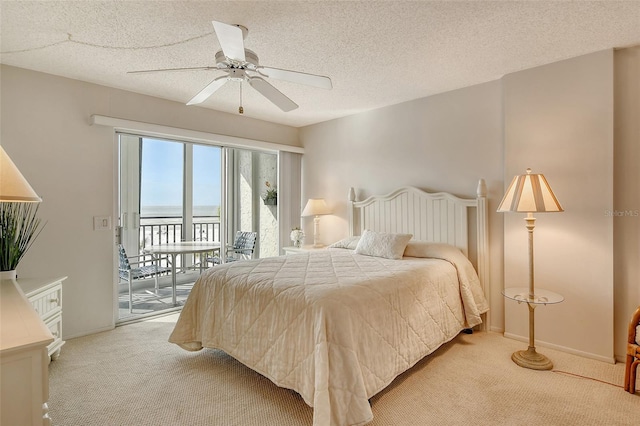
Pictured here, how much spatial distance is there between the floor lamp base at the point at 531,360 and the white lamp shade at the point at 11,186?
320 centimetres

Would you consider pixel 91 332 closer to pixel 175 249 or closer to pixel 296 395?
pixel 175 249

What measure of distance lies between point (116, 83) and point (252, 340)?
288cm

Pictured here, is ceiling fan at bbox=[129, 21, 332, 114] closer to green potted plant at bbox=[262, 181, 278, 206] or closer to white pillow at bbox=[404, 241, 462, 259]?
white pillow at bbox=[404, 241, 462, 259]

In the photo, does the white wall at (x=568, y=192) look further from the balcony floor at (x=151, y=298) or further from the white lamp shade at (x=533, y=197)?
the balcony floor at (x=151, y=298)

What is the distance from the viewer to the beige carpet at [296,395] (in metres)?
1.89

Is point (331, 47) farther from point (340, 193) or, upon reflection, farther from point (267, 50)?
point (340, 193)

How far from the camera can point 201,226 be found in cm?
507

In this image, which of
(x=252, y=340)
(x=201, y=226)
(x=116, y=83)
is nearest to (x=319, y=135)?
(x=201, y=226)

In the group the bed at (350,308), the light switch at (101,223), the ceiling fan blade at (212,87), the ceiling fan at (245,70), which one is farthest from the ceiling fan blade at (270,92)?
the light switch at (101,223)

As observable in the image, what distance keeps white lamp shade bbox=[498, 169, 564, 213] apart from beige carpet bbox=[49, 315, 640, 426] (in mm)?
1207

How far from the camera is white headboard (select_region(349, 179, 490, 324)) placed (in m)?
3.19

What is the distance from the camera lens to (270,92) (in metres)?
2.36

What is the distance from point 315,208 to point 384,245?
59.2 inches

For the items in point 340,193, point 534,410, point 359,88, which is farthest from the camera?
point 340,193
